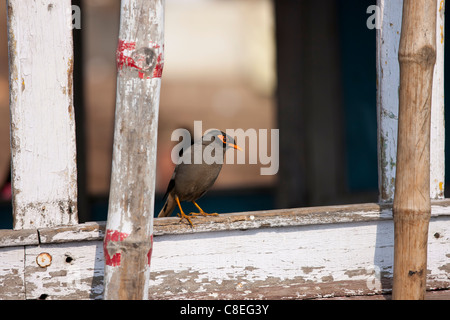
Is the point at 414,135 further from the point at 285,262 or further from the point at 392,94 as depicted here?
the point at 285,262

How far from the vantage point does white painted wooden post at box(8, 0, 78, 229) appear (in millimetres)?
3094

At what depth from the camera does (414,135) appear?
3.02 metres

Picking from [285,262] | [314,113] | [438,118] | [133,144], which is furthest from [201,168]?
[314,113]

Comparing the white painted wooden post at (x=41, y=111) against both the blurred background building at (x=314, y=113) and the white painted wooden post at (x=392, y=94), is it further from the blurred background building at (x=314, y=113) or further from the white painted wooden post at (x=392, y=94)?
the blurred background building at (x=314, y=113)

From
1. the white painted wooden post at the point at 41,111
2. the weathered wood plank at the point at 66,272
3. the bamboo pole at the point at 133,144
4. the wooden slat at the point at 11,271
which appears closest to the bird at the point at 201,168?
the weathered wood plank at the point at 66,272

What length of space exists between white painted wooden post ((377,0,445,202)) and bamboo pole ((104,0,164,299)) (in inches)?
57.4

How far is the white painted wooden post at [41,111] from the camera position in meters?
3.09

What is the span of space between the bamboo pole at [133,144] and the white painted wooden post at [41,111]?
22.3 inches

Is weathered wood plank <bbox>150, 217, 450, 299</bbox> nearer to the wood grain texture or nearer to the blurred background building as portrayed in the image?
the wood grain texture

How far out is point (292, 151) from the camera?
665 cm

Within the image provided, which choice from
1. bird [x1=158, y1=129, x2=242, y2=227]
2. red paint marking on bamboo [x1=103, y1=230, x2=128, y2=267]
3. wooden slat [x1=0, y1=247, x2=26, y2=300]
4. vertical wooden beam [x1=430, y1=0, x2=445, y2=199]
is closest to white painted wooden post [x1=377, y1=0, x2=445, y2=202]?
vertical wooden beam [x1=430, y1=0, x2=445, y2=199]
